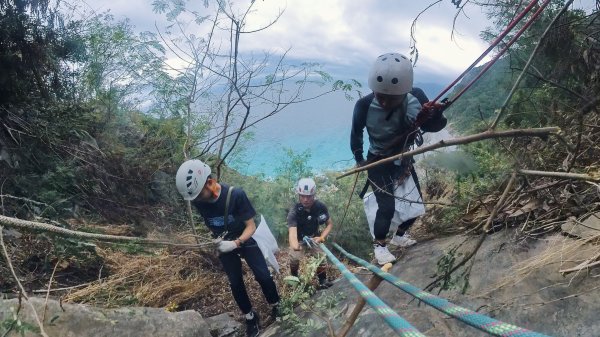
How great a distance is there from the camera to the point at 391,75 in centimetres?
316

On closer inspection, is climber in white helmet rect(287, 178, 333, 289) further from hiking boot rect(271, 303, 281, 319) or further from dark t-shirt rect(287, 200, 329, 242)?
hiking boot rect(271, 303, 281, 319)

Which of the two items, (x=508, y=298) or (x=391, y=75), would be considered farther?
(x=391, y=75)

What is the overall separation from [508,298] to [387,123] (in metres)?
1.54

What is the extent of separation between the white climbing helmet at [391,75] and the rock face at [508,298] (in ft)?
4.72

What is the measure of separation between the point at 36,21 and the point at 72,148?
1924 mm

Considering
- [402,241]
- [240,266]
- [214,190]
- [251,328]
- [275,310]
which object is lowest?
[251,328]

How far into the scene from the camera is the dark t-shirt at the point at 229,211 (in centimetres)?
397

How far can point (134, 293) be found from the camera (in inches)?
191

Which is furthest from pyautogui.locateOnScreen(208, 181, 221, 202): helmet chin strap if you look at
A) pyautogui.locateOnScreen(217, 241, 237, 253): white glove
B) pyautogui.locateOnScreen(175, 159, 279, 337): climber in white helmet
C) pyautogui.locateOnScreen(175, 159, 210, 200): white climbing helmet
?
pyautogui.locateOnScreen(217, 241, 237, 253): white glove

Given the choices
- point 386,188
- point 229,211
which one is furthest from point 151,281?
point 386,188

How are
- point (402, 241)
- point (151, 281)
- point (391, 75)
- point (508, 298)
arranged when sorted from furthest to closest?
1. point (151, 281)
2. point (402, 241)
3. point (391, 75)
4. point (508, 298)

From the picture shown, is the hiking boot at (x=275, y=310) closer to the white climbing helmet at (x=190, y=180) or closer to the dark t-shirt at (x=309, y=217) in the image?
the dark t-shirt at (x=309, y=217)

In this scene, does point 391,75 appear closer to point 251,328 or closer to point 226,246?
point 226,246

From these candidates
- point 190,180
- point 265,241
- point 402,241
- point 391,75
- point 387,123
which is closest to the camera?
point 391,75
